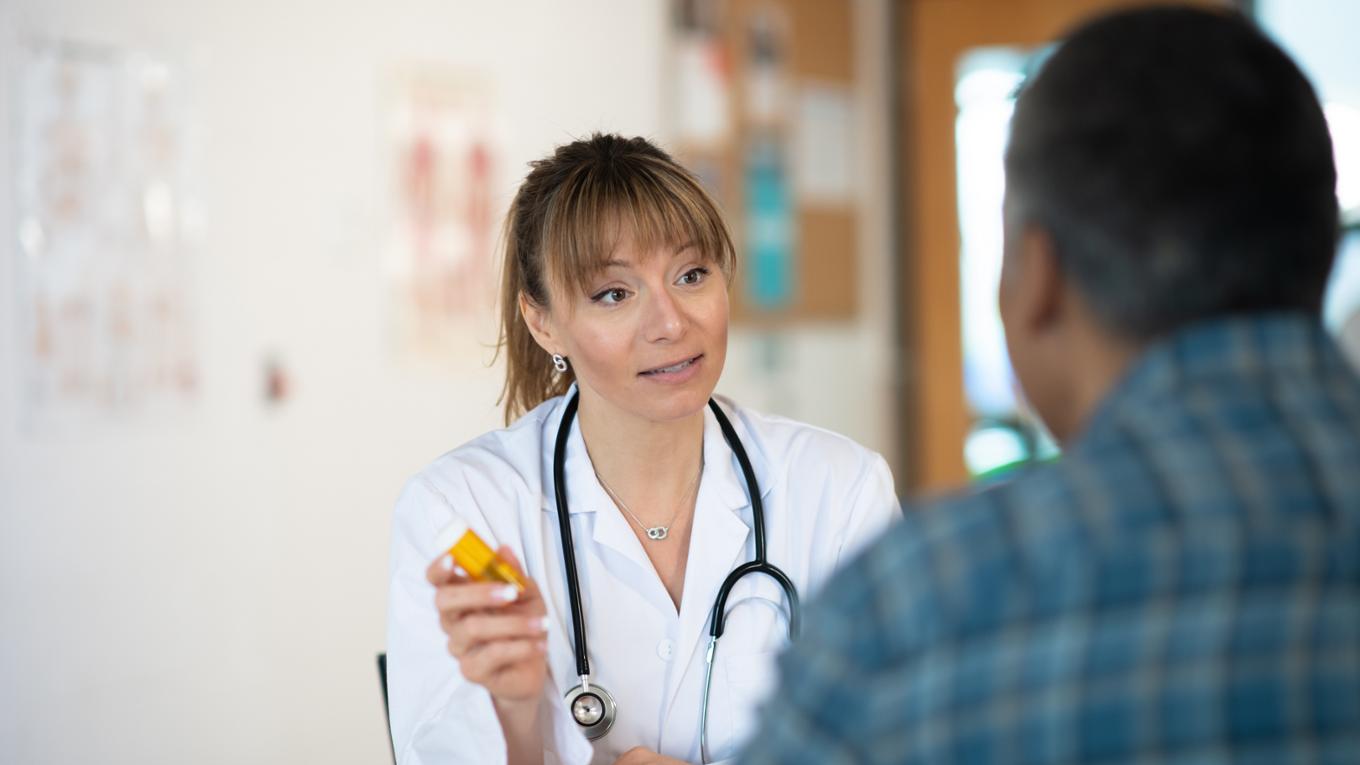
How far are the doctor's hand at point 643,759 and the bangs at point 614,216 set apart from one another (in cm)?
55

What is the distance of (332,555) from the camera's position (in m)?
2.80

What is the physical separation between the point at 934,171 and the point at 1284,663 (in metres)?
3.87

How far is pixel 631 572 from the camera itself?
1492mm

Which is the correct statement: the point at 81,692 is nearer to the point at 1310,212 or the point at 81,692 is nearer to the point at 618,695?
the point at 618,695

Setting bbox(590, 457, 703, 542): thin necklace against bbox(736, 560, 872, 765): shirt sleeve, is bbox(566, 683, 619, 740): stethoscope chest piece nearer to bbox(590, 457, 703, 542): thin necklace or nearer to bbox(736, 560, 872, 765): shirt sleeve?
bbox(590, 457, 703, 542): thin necklace

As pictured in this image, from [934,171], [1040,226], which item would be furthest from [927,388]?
[1040,226]

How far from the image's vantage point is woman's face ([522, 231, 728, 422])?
1.50 meters

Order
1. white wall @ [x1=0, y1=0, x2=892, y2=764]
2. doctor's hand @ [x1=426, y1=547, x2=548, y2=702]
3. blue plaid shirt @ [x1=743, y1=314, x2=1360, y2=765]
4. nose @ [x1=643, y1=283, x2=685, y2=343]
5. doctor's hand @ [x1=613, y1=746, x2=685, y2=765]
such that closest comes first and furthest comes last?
1. blue plaid shirt @ [x1=743, y1=314, x2=1360, y2=765]
2. doctor's hand @ [x1=426, y1=547, x2=548, y2=702]
3. doctor's hand @ [x1=613, y1=746, x2=685, y2=765]
4. nose @ [x1=643, y1=283, x2=685, y2=343]
5. white wall @ [x1=0, y1=0, x2=892, y2=764]

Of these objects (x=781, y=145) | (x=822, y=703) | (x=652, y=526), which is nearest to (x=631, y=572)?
(x=652, y=526)

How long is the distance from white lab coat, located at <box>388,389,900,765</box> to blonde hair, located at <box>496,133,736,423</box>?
225 mm

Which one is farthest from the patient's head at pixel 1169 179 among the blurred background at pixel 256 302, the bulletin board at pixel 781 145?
the bulletin board at pixel 781 145

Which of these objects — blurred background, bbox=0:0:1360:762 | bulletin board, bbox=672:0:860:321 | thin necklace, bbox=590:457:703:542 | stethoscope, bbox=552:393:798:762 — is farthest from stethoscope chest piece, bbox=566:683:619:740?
bulletin board, bbox=672:0:860:321

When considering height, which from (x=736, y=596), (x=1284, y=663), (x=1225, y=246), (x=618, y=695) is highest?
(x=1225, y=246)

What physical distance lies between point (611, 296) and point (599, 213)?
4.2 inches
